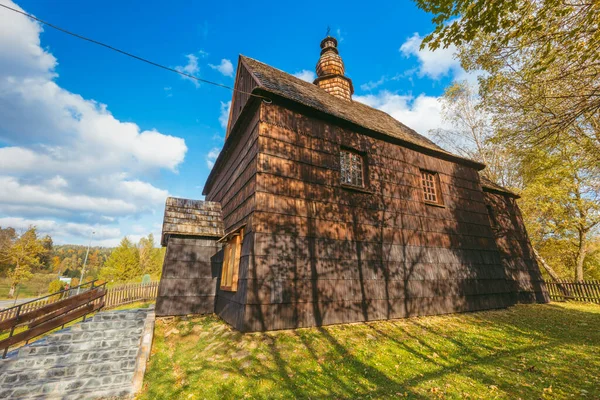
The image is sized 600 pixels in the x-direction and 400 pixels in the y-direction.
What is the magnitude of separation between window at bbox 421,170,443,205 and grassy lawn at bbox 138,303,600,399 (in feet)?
16.5

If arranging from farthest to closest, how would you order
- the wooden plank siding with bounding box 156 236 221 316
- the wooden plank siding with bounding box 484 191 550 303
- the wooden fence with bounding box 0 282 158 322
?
the wooden fence with bounding box 0 282 158 322 → the wooden plank siding with bounding box 484 191 550 303 → the wooden plank siding with bounding box 156 236 221 316

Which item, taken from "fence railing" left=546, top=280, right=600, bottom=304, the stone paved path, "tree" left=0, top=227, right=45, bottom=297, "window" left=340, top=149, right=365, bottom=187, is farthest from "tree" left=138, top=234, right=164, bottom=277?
"fence railing" left=546, top=280, right=600, bottom=304

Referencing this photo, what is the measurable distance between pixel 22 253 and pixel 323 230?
40.2m

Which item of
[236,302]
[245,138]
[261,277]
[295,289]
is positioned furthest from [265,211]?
[245,138]

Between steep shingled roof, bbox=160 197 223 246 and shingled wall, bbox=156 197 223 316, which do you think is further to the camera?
steep shingled roof, bbox=160 197 223 246

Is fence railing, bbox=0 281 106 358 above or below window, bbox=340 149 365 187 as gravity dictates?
below

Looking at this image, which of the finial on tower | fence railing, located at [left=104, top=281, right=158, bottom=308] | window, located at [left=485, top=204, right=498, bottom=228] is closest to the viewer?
window, located at [left=485, top=204, right=498, bottom=228]

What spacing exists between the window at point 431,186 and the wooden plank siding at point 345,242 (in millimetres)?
312

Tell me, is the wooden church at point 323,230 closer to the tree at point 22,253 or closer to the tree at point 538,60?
the tree at point 538,60

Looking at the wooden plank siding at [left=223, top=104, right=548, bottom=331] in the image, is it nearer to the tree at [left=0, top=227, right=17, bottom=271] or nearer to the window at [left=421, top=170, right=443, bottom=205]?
the window at [left=421, top=170, right=443, bottom=205]

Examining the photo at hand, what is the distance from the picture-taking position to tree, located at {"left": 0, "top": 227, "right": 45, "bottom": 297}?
29264 mm

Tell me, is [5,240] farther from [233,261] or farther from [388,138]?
[388,138]

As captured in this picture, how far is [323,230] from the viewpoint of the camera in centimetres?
733

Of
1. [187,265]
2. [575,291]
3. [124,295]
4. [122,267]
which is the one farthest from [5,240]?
[575,291]
